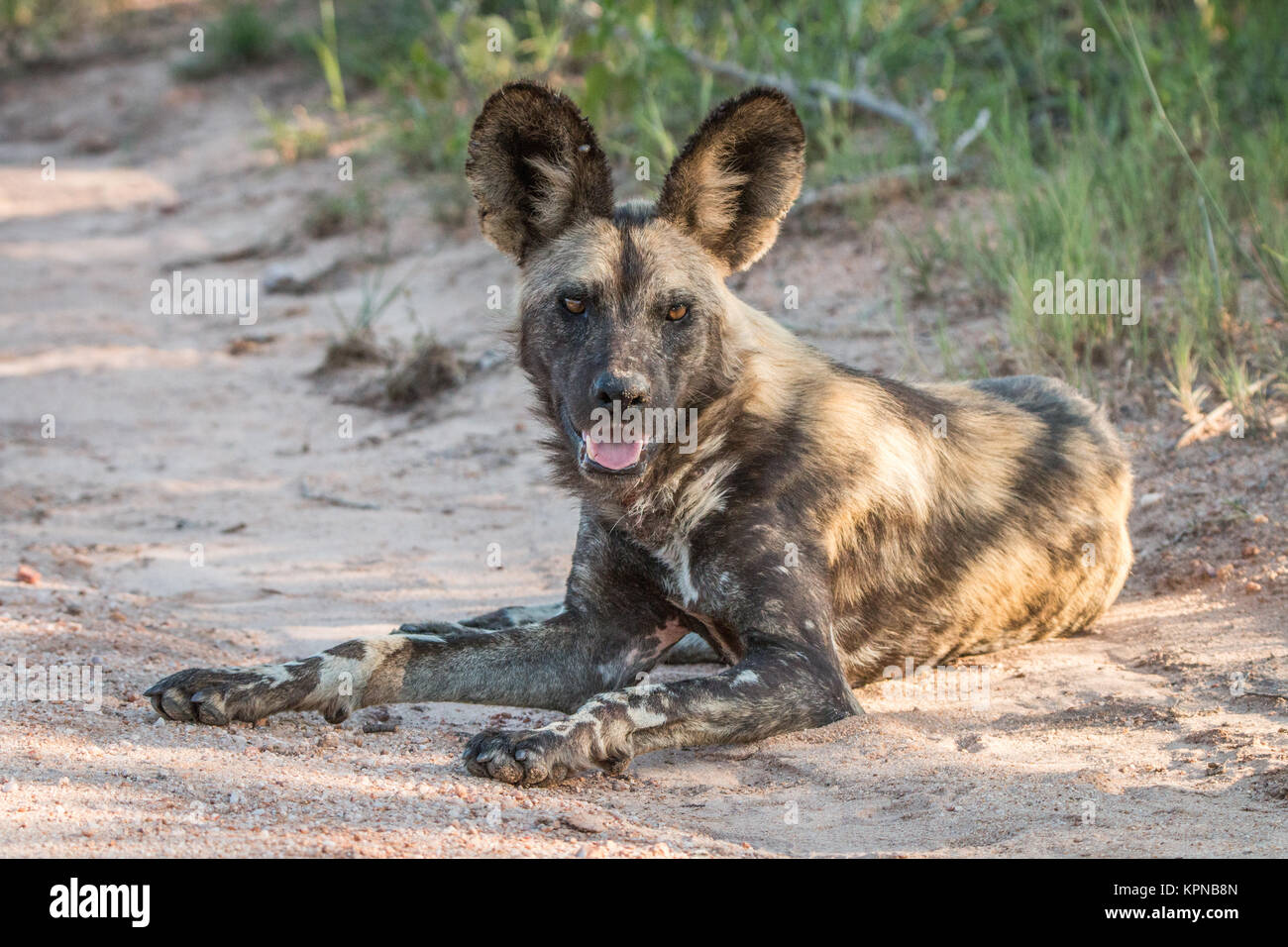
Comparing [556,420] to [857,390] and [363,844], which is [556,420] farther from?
[363,844]

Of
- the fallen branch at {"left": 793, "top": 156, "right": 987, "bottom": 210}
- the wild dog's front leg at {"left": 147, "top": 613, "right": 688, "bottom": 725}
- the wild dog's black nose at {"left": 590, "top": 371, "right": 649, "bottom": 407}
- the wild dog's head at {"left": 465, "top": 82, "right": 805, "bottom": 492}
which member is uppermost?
the fallen branch at {"left": 793, "top": 156, "right": 987, "bottom": 210}

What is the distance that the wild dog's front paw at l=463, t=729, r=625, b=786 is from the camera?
319 cm

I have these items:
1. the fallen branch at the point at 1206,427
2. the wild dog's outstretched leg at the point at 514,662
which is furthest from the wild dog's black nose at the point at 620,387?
the fallen branch at the point at 1206,427

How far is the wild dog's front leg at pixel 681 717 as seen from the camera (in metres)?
3.22

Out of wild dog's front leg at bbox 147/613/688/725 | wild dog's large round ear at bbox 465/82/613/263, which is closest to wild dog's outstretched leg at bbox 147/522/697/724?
wild dog's front leg at bbox 147/613/688/725

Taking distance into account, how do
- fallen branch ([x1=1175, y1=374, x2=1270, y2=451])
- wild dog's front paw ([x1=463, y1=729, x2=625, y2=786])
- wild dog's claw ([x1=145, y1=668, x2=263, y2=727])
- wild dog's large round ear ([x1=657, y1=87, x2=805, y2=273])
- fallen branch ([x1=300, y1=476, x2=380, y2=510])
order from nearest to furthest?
wild dog's front paw ([x1=463, y1=729, x2=625, y2=786]) → wild dog's claw ([x1=145, y1=668, x2=263, y2=727]) → wild dog's large round ear ([x1=657, y1=87, x2=805, y2=273]) → fallen branch ([x1=1175, y1=374, x2=1270, y2=451]) → fallen branch ([x1=300, y1=476, x2=380, y2=510])

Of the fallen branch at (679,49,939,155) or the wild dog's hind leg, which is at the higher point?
the fallen branch at (679,49,939,155)

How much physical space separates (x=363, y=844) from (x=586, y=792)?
2.43 ft

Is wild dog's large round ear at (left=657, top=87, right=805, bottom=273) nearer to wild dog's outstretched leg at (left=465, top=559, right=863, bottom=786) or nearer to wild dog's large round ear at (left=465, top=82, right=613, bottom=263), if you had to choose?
→ wild dog's large round ear at (left=465, top=82, right=613, bottom=263)

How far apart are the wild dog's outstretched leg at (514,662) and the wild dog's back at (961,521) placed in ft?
1.77

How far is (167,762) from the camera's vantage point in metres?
3.08

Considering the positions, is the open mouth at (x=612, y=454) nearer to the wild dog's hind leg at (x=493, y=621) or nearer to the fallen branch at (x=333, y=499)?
the wild dog's hind leg at (x=493, y=621)

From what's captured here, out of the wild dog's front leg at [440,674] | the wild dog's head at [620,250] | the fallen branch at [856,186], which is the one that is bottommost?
the wild dog's front leg at [440,674]

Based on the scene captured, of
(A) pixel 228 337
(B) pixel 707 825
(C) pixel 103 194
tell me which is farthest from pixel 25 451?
(C) pixel 103 194
